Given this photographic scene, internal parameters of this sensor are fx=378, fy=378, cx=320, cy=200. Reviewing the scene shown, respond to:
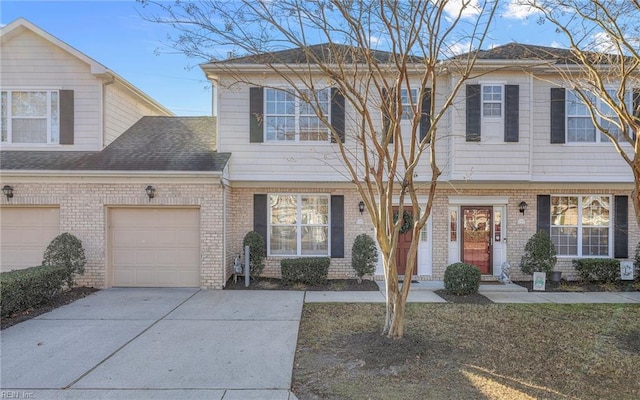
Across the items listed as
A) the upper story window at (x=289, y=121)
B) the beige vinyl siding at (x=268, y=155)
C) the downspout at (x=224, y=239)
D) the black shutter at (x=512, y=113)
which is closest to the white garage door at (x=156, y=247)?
the downspout at (x=224, y=239)

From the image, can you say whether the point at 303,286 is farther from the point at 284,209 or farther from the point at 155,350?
the point at 155,350

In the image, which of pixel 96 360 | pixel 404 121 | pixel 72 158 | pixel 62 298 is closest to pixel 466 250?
pixel 404 121

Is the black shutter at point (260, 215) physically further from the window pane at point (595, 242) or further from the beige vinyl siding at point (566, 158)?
the window pane at point (595, 242)

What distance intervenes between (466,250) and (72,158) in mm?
10798

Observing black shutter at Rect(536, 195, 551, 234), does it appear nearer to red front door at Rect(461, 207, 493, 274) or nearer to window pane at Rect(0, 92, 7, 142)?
red front door at Rect(461, 207, 493, 274)

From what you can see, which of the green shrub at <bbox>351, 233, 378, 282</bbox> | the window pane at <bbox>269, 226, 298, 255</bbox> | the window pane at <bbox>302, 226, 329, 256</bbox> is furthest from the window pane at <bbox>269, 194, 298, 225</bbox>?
the green shrub at <bbox>351, 233, 378, 282</bbox>

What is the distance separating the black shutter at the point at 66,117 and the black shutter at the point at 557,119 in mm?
12675

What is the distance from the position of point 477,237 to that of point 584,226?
9.78ft

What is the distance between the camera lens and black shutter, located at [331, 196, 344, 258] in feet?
34.1

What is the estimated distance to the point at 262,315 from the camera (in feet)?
23.2

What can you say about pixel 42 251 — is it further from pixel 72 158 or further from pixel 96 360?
pixel 96 360

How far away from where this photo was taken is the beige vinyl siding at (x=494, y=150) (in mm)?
9594

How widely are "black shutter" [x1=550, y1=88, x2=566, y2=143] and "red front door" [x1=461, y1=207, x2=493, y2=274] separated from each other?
8.14ft

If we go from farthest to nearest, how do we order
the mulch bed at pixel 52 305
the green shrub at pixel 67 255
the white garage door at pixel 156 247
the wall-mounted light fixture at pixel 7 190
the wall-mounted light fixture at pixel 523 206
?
the wall-mounted light fixture at pixel 523 206 < the white garage door at pixel 156 247 < the wall-mounted light fixture at pixel 7 190 < the green shrub at pixel 67 255 < the mulch bed at pixel 52 305
